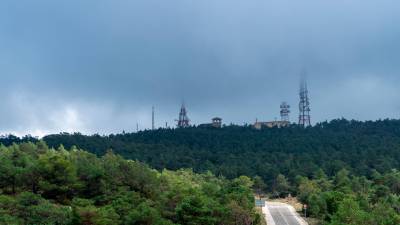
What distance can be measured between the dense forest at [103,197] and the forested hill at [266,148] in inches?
1722

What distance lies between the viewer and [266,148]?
145 meters

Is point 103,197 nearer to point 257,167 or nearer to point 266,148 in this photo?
point 257,167

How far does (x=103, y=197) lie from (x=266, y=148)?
296 feet

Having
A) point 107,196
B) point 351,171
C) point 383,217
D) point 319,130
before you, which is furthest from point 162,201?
point 319,130

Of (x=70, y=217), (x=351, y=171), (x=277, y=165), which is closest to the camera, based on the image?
(x=70, y=217)

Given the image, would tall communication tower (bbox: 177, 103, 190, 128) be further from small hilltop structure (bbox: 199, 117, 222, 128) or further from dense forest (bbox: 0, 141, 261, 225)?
dense forest (bbox: 0, 141, 261, 225)

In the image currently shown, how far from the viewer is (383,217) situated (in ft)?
160

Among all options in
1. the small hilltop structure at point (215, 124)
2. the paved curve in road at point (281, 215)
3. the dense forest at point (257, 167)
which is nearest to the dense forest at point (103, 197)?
the dense forest at point (257, 167)

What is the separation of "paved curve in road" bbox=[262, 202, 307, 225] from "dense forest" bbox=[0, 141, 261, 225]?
579 centimetres

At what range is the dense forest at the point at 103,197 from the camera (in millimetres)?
47094

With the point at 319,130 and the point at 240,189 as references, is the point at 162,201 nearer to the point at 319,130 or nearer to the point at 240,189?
the point at 240,189

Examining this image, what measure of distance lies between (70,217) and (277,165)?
2970 inches

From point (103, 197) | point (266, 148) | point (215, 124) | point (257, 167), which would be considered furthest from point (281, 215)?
point (215, 124)

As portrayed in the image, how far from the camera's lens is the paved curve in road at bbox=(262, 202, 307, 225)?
216ft
